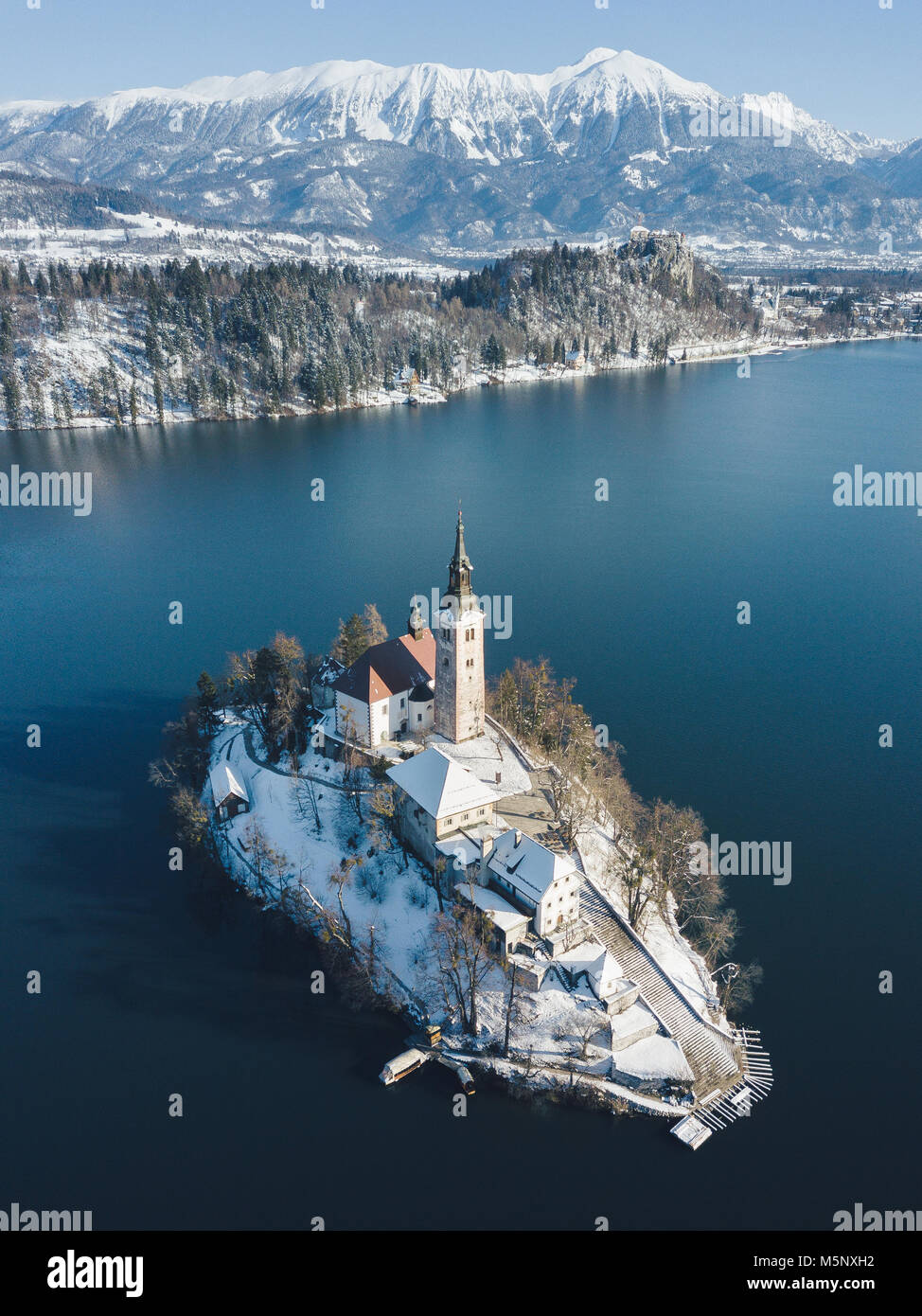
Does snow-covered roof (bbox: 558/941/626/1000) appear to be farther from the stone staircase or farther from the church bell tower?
the church bell tower

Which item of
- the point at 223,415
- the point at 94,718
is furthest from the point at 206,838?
the point at 223,415

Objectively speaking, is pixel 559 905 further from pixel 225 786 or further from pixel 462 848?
pixel 225 786
